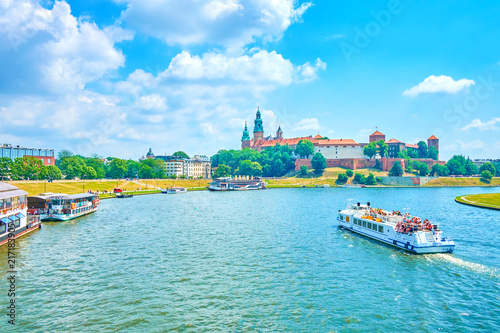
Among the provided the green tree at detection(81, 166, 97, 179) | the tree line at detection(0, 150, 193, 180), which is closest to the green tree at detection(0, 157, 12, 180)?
the tree line at detection(0, 150, 193, 180)

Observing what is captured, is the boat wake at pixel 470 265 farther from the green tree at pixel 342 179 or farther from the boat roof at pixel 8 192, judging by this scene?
the green tree at pixel 342 179

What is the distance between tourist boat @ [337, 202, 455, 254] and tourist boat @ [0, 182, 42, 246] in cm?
4576

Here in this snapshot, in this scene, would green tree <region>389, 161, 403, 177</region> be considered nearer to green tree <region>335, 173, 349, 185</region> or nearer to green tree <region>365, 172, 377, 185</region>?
green tree <region>365, 172, 377, 185</region>

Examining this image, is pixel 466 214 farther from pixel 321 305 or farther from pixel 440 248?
pixel 321 305

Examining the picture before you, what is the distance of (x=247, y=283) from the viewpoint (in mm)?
29891

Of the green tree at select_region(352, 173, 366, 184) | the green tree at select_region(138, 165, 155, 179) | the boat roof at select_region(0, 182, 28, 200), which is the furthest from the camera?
the green tree at select_region(352, 173, 366, 184)

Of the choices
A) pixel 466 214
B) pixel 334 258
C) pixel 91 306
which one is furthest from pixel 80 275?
pixel 466 214

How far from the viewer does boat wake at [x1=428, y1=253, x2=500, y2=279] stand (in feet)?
108

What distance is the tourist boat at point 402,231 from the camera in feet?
130

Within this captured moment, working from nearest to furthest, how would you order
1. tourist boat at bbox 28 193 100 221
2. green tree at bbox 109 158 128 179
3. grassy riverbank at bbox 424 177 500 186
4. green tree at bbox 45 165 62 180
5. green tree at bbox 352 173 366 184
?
tourist boat at bbox 28 193 100 221 → green tree at bbox 45 165 62 180 → green tree at bbox 109 158 128 179 → grassy riverbank at bbox 424 177 500 186 → green tree at bbox 352 173 366 184

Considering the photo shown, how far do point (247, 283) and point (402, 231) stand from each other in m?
22.0

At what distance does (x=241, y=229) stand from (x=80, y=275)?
27241 mm

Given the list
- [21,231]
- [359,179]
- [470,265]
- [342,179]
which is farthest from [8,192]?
[359,179]

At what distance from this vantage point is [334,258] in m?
38.2
